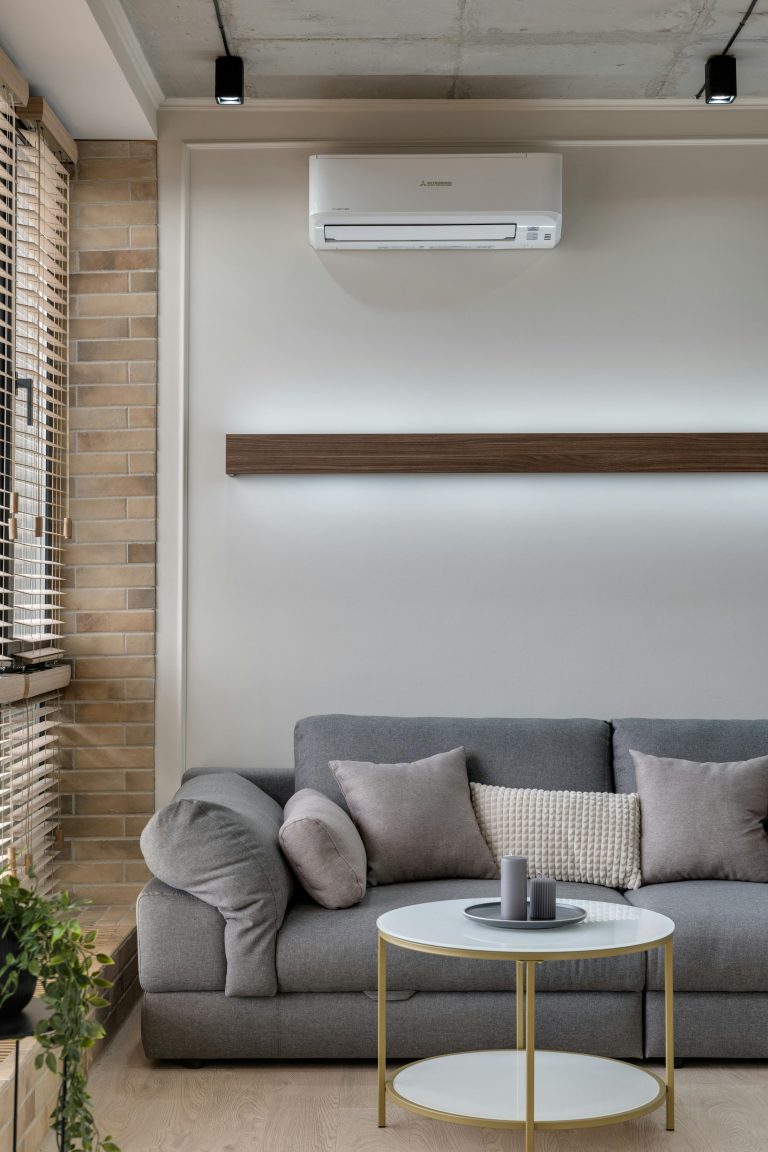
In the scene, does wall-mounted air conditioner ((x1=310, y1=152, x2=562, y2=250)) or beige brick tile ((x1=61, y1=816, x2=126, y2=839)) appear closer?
wall-mounted air conditioner ((x1=310, y1=152, x2=562, y2=250))

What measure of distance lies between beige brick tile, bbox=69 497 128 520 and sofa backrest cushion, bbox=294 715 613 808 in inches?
37.6

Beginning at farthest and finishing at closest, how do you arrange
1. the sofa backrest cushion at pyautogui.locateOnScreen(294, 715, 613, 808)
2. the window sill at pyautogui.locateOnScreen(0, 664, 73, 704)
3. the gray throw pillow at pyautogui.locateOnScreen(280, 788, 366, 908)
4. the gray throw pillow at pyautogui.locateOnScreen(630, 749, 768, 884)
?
the sofa backrest cushion at pyautogui.locateOnScreen(294, 715, 613, 808) → the gray throw pillow at pyautogui.locateOnScreen(630, 749, 768, 884) → the window sill at pyautogui.locateOnScreen(0, 664, 73, 704) → the gray throw pillow at pyautogui.locateOnScreen(280, 788, 366, 908)

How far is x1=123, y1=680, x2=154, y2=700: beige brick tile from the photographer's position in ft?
12.3

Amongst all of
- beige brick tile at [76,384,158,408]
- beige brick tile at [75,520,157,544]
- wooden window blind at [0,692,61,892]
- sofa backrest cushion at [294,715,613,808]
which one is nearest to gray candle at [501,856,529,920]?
sofa backrest cushion at [294,715,613,808]

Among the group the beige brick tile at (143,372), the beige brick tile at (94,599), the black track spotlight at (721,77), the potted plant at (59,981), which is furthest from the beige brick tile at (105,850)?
the black track spotlight at (721,77)

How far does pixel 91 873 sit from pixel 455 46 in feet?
9.32

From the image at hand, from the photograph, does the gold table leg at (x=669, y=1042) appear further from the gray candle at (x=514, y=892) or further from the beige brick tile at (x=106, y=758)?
the beige brick tile at (x=106, y=758)

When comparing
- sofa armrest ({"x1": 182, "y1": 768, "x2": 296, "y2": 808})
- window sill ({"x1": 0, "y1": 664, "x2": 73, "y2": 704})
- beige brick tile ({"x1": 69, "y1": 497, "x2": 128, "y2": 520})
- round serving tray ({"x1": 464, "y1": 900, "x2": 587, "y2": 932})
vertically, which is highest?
beige brick tile ({"x1": 69, "y1": 497, "x2": 128, "y2": 520})

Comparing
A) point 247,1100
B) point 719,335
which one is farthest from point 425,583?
point 247,1100

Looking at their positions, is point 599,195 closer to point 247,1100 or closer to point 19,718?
point 19,718

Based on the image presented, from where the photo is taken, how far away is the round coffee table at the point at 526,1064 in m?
2.26

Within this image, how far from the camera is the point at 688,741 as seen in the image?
3453 millimetres

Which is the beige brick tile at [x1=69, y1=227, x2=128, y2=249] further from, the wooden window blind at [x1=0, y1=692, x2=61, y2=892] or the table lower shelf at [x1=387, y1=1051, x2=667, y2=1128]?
the table lower shelf at [x1=387, y1=1051, x2=667, y2=1128]

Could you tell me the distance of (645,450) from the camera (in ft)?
12.2
